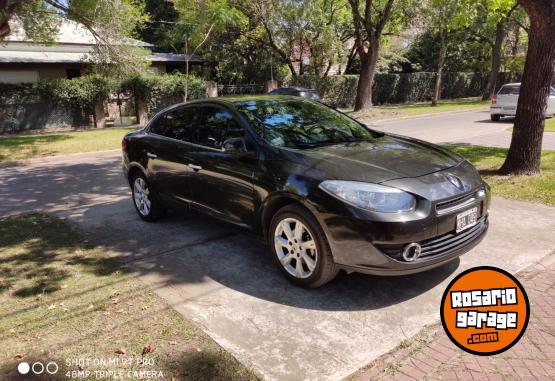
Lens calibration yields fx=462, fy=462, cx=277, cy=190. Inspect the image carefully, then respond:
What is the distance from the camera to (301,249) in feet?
12.9

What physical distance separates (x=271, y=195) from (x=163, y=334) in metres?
1.44

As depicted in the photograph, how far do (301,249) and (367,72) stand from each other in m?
20.4

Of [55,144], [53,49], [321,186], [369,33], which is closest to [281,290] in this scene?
[321,186]

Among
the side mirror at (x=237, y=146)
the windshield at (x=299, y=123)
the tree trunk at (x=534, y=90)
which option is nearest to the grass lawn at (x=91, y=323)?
the side mirror at (x=237, y=146)

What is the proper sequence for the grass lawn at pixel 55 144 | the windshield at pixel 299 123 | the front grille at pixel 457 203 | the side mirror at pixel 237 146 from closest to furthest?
the front grille at pixel 457 203 → the side mirror at pixel 237 146 → the windshield at pixel 299 123 → the grass lawn at pixel 55 144

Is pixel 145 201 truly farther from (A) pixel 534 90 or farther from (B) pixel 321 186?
(A) pixel 534 90

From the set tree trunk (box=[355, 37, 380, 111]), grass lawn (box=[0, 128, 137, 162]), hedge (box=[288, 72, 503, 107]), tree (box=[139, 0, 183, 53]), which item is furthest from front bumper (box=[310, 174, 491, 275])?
tree (box=[139, 0, 183, 53])

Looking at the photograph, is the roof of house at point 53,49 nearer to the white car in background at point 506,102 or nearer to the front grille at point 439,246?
the white car in background at point 506,102

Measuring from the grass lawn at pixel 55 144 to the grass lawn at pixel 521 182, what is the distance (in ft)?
33.5

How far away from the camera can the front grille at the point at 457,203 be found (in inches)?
142

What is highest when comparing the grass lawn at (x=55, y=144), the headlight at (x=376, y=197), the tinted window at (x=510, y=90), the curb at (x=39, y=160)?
the tinted window at (x=510, y=90)

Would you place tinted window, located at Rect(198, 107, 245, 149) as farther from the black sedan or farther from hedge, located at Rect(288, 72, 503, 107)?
hedge, located at Rect(288, 72, 503, 107)

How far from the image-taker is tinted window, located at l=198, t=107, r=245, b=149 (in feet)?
15.2

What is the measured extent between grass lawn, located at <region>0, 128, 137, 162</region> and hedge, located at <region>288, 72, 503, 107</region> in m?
15.5
